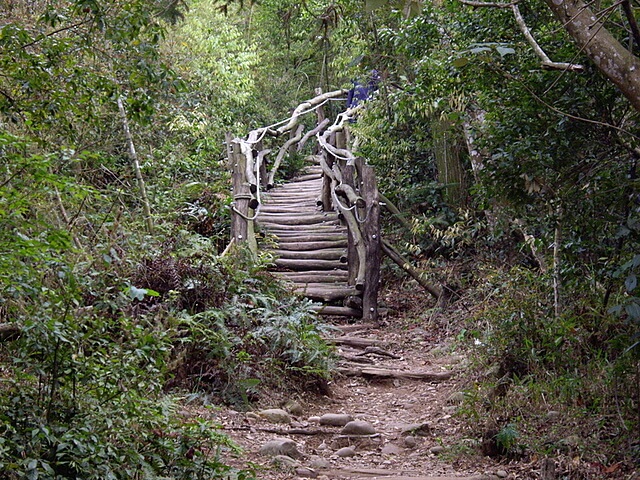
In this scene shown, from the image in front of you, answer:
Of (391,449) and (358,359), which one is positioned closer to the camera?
(391,449)

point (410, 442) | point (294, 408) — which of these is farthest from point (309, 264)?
point (410, 442)

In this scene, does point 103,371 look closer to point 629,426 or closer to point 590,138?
point 629,426

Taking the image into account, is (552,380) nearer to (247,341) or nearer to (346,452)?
(346,452)

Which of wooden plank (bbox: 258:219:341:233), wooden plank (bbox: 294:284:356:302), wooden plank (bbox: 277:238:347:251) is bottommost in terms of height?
wooden plank (bbox: 294:284:356:302)

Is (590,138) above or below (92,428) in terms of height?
above

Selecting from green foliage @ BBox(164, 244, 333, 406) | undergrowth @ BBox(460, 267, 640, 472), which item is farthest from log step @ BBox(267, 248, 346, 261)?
undergrowth @ BBox(460, 267, 640, 472)

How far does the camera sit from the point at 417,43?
306 inches

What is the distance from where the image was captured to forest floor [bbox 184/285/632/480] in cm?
475

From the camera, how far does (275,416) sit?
19.0 ft

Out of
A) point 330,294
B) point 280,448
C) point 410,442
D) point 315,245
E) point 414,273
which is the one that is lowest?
point 410,442

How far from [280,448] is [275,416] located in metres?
0.92

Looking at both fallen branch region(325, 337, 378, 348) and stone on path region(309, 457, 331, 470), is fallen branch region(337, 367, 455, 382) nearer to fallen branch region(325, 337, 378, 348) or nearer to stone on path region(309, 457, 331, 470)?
fallen branch region(325, 337, 378, 348)

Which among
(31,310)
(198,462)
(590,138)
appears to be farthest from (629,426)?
(31,310)

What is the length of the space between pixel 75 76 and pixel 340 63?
1198 centimetres
